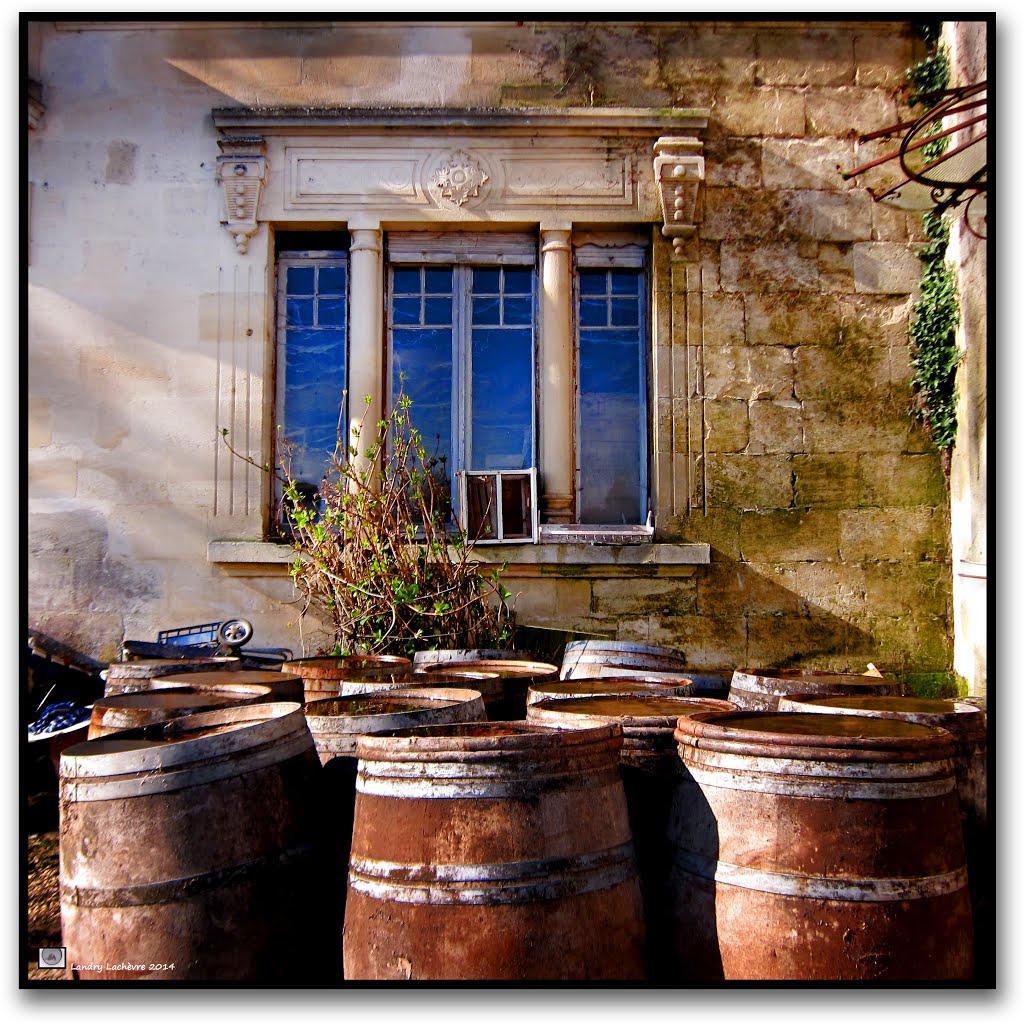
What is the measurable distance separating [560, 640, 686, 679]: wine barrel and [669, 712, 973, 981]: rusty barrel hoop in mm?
1598

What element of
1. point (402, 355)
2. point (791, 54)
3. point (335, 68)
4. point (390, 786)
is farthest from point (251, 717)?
point (791, 54)

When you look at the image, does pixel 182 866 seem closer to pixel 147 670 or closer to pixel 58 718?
pixel 147 670

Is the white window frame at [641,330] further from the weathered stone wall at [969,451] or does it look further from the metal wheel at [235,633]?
the metal wheel at [235,633]

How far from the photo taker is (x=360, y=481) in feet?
17.4

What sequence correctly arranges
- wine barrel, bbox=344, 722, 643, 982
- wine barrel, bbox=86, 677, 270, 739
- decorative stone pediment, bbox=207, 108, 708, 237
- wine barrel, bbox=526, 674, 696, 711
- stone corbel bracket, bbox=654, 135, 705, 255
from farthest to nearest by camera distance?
decorative stone pediment, bbox=207, 108, 708, 237 < stone corbel bracket, bbox=654, 135, 705, 255 < wine barrel, bbox=526, 674, 696, 711 < wine barrel, bbox=86, 677, 270, 739 < wine barrel, bbox=344, 722, 643, 982

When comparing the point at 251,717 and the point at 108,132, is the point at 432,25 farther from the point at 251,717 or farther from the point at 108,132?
the point at 251,717

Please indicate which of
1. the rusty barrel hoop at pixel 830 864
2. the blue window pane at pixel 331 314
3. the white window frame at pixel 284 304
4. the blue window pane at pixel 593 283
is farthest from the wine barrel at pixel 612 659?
the blue window pane at pixel 331 314

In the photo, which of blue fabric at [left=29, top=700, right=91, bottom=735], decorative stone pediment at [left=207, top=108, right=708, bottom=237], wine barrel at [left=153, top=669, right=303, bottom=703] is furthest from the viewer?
decorative stone pediment at [left=207, top=108, right=708, bottom=237]

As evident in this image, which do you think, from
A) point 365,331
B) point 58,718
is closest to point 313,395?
point 365,331

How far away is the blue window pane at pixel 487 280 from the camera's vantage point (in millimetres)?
6094

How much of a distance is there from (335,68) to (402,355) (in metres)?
1.75

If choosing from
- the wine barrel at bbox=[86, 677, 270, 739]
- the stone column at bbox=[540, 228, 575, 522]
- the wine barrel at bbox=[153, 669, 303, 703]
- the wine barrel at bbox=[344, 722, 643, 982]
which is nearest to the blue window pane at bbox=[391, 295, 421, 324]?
the stone column at bbox=[540, 228, 575, 522]

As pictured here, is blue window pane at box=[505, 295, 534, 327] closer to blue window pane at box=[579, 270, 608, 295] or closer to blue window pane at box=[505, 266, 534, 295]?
blue window pane at box=[505, 266, 534, 295]

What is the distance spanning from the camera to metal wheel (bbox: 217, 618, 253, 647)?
5539 millimetres
